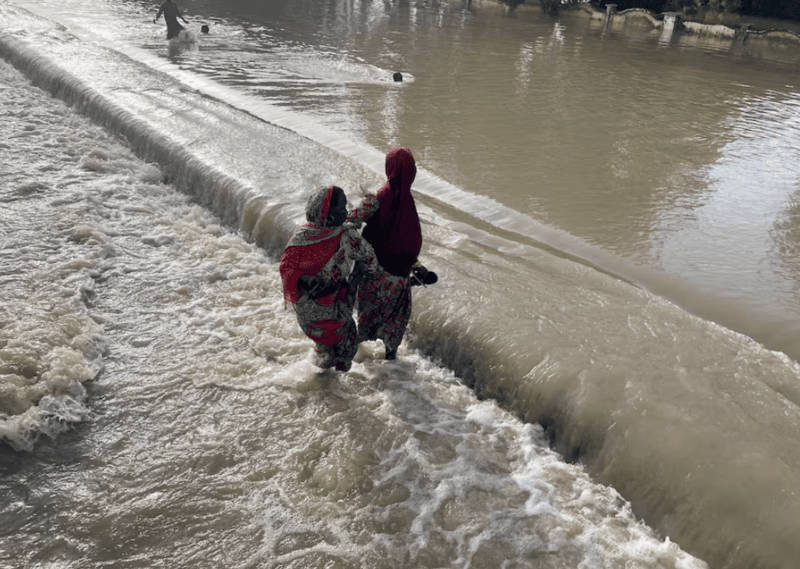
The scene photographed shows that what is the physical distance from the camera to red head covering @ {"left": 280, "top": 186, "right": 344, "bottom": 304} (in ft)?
11.3

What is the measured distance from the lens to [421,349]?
4.54 meters

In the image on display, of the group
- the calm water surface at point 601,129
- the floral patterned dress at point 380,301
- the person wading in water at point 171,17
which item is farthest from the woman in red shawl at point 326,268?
the person wading in water at point 171,17

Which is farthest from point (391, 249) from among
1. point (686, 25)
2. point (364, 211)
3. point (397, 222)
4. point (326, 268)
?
point (686, 25)

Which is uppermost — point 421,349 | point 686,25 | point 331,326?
point 686,25

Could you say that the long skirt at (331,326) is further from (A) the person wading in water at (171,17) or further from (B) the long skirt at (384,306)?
(A) the person wading in water at (171,17)

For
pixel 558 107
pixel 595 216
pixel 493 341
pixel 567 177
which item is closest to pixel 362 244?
pixel 493 341

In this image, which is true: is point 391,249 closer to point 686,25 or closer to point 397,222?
point 397,222

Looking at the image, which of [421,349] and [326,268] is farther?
[421,349]

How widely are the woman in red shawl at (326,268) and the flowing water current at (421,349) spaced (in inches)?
23.5

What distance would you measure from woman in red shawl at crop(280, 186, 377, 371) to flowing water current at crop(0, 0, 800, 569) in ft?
1.96

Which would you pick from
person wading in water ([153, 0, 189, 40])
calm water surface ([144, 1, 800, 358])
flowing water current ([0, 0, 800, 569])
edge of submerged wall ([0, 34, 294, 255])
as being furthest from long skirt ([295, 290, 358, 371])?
person wading in water ([153, 0, 189, 40])

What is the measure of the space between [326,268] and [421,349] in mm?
1282

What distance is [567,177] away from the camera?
24.0 feet

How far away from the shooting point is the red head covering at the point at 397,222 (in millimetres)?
3445
